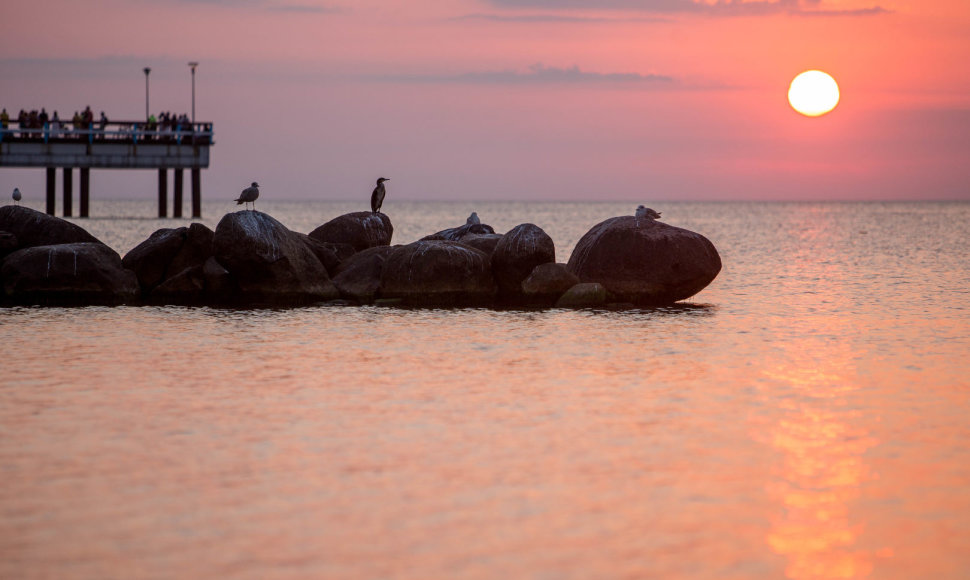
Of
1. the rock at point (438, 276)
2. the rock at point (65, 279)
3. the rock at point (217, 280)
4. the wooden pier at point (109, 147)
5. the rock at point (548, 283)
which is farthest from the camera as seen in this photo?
the wooden pier at point (109, 147)

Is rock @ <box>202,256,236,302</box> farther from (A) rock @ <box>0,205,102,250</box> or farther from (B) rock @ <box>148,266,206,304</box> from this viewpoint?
(A) rock @ <box>0,205,102,250</box>

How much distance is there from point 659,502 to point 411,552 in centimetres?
244

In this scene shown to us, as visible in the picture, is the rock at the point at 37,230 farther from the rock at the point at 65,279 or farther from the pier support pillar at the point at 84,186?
the pier support pillar at the point at 84,186

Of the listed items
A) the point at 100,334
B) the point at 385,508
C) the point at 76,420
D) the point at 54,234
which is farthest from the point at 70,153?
the point at 385,508

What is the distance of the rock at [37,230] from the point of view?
1162 inches

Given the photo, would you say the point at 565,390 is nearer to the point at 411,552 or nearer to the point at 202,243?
the point at 411,552

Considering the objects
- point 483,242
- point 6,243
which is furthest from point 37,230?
point 483,242

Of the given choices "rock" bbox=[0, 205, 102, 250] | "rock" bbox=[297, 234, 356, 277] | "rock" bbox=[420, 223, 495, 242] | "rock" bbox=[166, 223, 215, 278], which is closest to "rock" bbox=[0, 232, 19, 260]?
"rock" bbox=[0, 205, 102, 250]

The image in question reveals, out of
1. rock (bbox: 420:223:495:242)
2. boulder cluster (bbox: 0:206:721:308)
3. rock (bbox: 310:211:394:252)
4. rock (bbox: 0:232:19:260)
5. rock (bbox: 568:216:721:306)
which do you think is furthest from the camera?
rock (bbox: 310:211:394:252)

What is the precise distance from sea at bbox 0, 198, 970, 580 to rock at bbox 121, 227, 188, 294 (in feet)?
19.9

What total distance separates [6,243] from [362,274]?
9.07 m

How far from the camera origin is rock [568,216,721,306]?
85.4 feet

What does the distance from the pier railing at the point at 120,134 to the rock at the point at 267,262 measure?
3323 centimetres

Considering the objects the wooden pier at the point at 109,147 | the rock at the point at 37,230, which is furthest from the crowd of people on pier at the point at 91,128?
the rock at the point at 37,230
